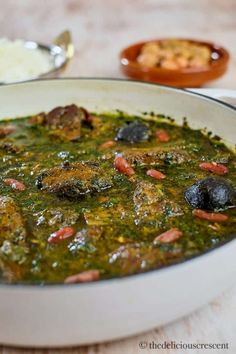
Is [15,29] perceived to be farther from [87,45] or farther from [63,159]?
[63,159]

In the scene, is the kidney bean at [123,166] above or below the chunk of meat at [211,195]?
below

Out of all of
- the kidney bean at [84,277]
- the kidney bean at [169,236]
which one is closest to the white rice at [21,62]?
the kidney bean at [169,236]

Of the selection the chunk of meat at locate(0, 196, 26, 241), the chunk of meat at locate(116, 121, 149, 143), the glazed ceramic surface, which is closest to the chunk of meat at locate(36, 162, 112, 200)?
the chunk of meat at locate(0, 196, 26, 241)

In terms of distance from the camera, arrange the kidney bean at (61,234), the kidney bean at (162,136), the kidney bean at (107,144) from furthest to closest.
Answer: the kidney bean at (162,136) < the kidney bean at (107,144) < the kidney bean at (61,234)

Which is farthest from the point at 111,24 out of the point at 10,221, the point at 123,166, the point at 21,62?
the point at 10,221

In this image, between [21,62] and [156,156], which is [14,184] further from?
[21,62]

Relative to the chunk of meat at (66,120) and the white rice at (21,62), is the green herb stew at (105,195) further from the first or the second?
the white rice at (21,62)

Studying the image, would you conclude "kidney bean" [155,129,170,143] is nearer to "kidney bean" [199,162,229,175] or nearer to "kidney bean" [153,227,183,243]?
"kidney bean" [199,162,229,175]

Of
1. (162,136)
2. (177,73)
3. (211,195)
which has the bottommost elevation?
(177,73)
